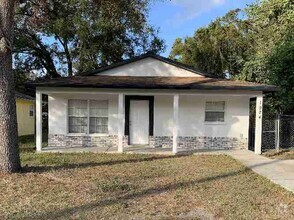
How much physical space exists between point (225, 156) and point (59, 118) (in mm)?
7219

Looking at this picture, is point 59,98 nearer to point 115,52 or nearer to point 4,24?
point 4,24

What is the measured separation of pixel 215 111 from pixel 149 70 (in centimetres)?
355

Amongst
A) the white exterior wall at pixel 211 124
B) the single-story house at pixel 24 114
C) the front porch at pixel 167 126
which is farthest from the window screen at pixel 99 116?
the single-story house at pixel 24 114

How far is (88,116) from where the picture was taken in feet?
56.4

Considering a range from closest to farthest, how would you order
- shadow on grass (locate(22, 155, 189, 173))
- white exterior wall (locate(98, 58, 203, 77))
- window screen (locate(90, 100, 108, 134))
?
1. shadow on grass (locate(22, 155, 189, 173))
2. window screen (locate(90, 100, 108, 134))
3. white exterior wall (locate(98, 58, 203, 77))

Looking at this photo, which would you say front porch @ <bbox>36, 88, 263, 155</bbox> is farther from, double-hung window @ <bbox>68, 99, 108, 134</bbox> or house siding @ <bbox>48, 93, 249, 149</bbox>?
double-hung window @ <bbox>68, 99, 108, 134</bbox>

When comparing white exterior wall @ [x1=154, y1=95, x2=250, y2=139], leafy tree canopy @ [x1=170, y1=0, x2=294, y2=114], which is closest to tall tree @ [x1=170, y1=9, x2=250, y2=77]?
leafy tree canopy @ [x1=170, y1=0, x2=294, y2=114]

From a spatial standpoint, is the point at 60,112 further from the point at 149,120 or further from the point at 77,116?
the point at 149,120

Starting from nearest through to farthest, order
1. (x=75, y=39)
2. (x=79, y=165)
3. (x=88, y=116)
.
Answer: (x=79, y=165), (x=88, y=116), (x=75, y=39)

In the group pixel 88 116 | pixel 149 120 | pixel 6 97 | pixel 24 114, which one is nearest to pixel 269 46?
pixel 149 120

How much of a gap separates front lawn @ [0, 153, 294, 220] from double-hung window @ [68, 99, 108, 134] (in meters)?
4.94

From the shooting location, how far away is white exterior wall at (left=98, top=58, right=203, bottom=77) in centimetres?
1814

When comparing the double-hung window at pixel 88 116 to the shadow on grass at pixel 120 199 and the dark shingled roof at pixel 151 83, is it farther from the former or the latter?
the shadow on grass at pixel 120 199

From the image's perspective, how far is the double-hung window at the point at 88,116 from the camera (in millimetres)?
17188
